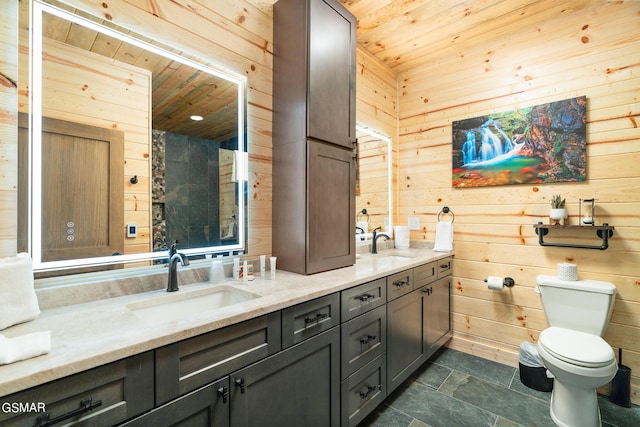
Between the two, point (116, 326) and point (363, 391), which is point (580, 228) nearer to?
point (363, 391)

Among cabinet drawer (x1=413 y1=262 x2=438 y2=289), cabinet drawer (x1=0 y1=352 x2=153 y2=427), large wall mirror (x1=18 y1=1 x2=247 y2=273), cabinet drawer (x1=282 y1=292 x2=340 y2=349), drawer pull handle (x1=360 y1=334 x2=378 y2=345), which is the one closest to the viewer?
cabinet drawer (x1=0 y1=352 x2=153 y2=427)

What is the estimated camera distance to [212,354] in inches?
39.1

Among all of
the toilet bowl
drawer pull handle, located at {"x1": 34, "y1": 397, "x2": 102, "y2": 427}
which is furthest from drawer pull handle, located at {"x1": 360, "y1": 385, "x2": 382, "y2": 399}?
drawer pull handle, located at {"x1": 34, "y1": 397, "x2": 102, "y2": 427}

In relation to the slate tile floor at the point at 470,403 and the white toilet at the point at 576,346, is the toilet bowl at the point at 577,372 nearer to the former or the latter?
the white toilet at the point at 576,346

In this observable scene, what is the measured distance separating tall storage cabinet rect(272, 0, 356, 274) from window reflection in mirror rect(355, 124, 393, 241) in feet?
2.55

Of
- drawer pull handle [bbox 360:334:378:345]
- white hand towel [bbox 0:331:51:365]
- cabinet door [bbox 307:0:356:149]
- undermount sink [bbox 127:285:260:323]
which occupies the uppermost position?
cabinet door [bbox 307:0:356:149]

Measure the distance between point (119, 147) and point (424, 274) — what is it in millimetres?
2070

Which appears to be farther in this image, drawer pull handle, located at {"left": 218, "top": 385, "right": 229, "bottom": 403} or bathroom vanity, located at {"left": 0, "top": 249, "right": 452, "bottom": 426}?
drawer pull handle, located at {"left": 218, "top": 385, "right": 229, "bottom": 403}

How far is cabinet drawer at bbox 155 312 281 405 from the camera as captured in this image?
2.88 ft

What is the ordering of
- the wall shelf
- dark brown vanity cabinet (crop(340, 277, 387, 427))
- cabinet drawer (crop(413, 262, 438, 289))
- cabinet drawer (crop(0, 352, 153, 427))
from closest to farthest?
cabinet drawer (crop(0, 352, 153, 427)) → dark brown vanity cabinet (crop(340, 277, 387, 427)) → the wall shelf → cabinet drawer (crop(413, 262, 438, 289))

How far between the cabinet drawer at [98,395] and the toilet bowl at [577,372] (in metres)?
2.00

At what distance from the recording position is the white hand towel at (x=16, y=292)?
0.91 meters

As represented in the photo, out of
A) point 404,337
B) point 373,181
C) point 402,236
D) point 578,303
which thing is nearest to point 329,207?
point 404,337

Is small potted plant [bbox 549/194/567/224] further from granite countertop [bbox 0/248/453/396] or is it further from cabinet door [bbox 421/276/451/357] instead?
granite countertop [bbox 0/248/453/396]
